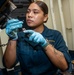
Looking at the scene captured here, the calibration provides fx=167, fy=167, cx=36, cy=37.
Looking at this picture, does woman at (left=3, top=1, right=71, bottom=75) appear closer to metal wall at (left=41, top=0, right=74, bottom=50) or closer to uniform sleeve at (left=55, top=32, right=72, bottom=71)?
uniform sleeve at (left=55, top=32, right=72, bottom=71)

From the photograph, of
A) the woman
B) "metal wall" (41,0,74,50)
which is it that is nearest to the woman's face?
the woman

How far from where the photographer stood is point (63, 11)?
2.43 metres

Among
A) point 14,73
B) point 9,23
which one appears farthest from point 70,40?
point 9,23

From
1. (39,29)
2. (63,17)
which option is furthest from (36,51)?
(63,17)

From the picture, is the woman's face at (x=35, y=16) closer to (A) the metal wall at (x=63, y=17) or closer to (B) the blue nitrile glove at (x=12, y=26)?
(B) the blue nitrile glove at (x=12, y=26)

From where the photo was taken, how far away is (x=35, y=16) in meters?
1.33

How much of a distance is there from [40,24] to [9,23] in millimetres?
291

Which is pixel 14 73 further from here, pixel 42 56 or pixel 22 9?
pixel 22 9

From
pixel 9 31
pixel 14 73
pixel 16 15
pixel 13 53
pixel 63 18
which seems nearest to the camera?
pixel 9 31

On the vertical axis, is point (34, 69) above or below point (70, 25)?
below

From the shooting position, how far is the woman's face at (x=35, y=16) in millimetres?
1312

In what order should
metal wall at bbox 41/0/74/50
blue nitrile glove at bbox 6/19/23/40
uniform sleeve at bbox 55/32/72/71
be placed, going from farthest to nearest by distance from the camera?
metal wall at bbox 41/0/74/50 → uniform sleeve at bbox 55/32/72/71 → blue nitrile glove at bbox 6/19/23/40

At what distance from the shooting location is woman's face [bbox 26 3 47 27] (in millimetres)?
1312

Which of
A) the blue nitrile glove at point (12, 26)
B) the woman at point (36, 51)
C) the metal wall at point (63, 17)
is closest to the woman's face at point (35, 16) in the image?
the woman at point (36, 51)
